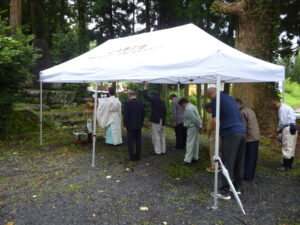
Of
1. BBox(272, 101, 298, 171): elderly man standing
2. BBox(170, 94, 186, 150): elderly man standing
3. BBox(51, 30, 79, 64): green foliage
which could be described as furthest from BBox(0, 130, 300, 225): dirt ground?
BBox(51, 30, 79, 64): green foliage

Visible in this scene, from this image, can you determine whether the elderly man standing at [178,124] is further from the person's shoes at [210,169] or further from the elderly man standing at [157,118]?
the person's shoes at [210,169]

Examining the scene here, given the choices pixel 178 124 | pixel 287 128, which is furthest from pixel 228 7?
pixel 287 128

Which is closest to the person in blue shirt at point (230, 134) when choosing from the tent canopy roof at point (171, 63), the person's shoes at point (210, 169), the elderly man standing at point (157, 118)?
the tent canopy roof at point (171, 63)

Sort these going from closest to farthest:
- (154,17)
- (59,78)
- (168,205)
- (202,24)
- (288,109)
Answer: (168,205)
(288,109)
(59,78)
(202,24)
(154,17)

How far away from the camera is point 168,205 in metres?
3.91

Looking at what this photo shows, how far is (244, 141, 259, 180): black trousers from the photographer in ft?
16.3

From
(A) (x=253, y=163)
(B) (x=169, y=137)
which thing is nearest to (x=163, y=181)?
(A) (x=253, y=163)

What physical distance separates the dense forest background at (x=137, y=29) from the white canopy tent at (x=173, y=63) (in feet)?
5.94

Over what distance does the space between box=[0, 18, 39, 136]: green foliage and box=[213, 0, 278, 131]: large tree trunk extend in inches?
244

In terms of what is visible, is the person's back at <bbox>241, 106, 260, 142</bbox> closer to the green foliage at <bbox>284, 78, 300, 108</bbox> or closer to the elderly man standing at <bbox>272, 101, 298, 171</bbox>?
the elderly man standing at <bbox>272, 101, 298, 171</bbox>

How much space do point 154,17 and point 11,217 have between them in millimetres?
12586

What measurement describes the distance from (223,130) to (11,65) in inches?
240

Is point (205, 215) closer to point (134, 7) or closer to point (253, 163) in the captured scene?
point (253, 163)

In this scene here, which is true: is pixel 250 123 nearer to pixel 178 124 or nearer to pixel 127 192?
pixel 127 192
